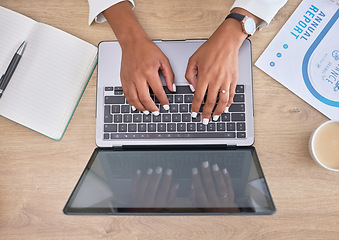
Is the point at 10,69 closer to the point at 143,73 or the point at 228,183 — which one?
the point at 143,73

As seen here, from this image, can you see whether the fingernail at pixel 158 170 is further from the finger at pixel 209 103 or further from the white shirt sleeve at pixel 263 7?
the white shirt sleeve at pixel 263 7

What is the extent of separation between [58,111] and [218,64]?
0.35m

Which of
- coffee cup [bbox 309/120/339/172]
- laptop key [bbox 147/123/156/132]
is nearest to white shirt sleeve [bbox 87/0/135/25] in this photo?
laptop key [bbox 147/123/156/132]

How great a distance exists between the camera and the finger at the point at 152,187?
18.8 inches

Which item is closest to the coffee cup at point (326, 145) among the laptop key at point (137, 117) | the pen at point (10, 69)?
the laptop key at point (137, 117)

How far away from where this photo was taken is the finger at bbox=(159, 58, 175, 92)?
63 centimetres

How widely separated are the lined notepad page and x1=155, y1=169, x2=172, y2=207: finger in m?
0.27

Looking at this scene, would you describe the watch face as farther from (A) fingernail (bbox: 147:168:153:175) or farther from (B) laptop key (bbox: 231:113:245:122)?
(A) fingernail (bbox: 147:168:153:175)

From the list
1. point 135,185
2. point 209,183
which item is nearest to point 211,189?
point 209,183

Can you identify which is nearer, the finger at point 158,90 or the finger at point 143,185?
the finger at point 143,185

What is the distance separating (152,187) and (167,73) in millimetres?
242

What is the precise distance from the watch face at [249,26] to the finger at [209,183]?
0.93ft

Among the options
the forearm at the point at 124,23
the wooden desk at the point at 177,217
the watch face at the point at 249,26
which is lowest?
the wooden desk at the point at 177,217

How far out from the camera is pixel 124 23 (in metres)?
0.67
